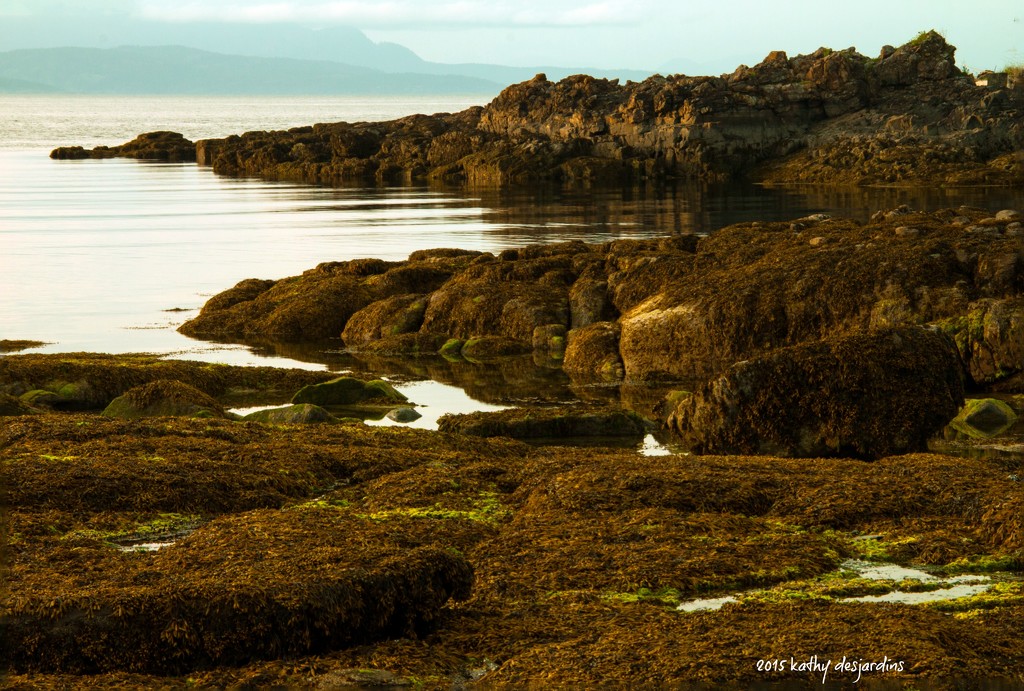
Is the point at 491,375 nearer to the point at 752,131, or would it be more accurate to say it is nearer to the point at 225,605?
the point at 225,605

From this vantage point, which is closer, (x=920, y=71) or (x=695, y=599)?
(x=695, y=599)

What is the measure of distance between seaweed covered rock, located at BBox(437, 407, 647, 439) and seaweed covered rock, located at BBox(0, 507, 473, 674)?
10.2m

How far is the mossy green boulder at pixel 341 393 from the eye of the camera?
23.9 meters

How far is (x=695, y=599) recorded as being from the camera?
1023 centimetres

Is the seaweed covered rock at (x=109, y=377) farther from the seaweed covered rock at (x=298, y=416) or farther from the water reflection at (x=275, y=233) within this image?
the seaweed covered rock at (x=298, y=416)

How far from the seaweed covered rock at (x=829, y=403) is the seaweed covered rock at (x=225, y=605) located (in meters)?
9.00

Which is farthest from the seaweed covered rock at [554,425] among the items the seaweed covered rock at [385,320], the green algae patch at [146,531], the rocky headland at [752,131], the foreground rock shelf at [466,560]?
the rocky headland at [752,131]

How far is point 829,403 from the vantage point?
18.1m

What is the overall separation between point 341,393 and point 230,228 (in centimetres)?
4188

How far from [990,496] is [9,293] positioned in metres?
37.4

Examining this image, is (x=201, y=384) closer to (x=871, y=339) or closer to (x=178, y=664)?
(x=871, y=339)

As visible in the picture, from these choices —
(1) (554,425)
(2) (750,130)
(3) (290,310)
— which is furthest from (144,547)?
(2) (750,130)

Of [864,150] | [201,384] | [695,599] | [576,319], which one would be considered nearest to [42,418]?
[201,384]

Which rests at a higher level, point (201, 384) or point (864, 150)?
point (864, 150)
